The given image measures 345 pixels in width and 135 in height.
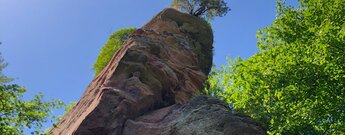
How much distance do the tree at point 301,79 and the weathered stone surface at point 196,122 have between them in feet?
4.83

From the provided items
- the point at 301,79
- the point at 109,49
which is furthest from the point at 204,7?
the point at 301,79

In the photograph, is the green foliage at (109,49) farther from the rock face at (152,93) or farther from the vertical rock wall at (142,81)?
the vertical rock wall at (142,81)

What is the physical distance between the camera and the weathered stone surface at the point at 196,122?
73.2 ft

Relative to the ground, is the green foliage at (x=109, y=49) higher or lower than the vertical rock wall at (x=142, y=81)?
higher

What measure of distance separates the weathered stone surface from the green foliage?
28426 mm

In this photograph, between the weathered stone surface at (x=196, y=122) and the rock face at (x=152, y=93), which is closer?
the weathered stone surface at (x=196, y=122)

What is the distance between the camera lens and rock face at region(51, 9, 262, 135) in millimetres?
24581

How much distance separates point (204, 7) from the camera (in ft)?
175

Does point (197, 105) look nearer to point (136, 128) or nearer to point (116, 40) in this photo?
point (136, 128)

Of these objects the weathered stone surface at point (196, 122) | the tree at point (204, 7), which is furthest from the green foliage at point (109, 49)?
the weathered stone surface at point (196, 122)

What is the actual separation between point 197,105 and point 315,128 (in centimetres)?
739

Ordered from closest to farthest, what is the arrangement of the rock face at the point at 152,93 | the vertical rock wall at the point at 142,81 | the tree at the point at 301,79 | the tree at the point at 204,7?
the tree at the point at 301,79 → the rock face at the point at 152,93 → the vertical rock wall at the point at 142,81 → the tree at the point at 204,7

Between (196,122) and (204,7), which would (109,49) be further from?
(196,122)

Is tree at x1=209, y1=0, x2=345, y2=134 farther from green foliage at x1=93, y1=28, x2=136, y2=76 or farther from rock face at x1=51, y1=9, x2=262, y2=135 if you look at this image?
green foliage at x1=93, y1=28, x2=136, y2=76
